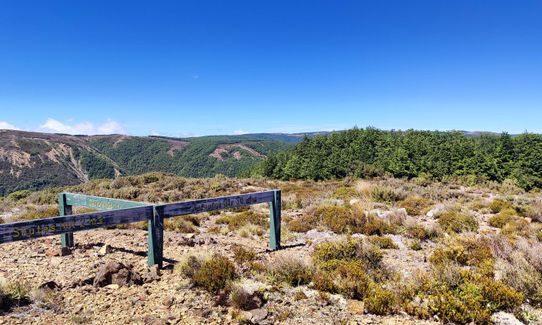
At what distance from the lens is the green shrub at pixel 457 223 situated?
9570 millimetres

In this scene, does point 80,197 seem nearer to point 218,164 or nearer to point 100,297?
point 100,297

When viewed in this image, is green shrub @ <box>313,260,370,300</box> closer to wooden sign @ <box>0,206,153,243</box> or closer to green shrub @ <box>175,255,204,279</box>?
green shrub @ <box>175,255,204,279</box>

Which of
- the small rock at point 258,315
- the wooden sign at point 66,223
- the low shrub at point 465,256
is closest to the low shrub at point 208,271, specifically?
the small rock at point 258,315

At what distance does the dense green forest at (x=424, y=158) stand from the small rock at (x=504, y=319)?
1380 inches

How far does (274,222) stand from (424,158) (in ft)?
118

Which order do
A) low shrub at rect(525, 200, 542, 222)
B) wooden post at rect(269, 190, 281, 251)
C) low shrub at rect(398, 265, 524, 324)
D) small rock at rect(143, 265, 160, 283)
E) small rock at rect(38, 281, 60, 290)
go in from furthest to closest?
→ low shrub at rect(525, 200, 542, 222) → wooden post at rect(269, 190, 281, 251) → small rock at rect(143, 265, 160, 283) → small rock at rect(38, 281, 60, 290) → low shrub at rect(398, 265, 524, 324)

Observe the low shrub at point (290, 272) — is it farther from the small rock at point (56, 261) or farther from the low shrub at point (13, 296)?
the small rock at point (56, 261)

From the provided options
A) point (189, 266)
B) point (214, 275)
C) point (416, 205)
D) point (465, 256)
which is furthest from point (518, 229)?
point (189, 266)

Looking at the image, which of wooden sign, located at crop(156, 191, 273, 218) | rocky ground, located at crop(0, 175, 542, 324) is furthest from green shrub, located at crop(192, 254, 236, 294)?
wooden sign, located at crop(156, 191, 273, 218)

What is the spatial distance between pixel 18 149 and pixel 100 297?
190m

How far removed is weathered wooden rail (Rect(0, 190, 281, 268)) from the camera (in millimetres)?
4344

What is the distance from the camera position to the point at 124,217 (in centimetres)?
528

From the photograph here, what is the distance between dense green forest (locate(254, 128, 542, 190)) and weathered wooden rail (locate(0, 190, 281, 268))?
109ft

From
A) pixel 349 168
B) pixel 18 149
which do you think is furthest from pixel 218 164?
pixel 349 168
